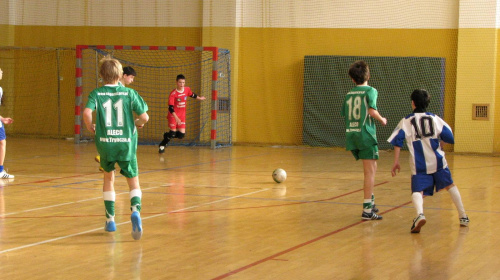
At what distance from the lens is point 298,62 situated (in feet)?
52.0

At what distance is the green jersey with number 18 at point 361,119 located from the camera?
6242 mm

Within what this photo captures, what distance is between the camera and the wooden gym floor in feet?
14.4

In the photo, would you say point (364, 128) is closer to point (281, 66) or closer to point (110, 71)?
point (110, 71)

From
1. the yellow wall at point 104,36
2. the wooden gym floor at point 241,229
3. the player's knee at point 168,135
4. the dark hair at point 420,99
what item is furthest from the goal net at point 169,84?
the dark hair at point 420,99

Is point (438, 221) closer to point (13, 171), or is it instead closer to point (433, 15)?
point (13, 171)

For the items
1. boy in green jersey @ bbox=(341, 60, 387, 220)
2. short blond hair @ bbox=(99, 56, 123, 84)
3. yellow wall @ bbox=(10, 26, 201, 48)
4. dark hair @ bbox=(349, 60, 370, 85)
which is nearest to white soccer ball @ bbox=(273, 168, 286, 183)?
boy in green jersey @ bbox=(341, 60, 387, 220)

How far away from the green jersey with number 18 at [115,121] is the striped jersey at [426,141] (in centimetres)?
235

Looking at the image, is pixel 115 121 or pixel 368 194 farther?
pixel 368 194

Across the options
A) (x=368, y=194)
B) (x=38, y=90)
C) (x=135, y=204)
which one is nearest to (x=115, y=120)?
(x=135, y=204)

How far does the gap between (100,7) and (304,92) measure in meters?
5.82

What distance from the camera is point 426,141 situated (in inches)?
227

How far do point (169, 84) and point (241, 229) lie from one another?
11211 mm

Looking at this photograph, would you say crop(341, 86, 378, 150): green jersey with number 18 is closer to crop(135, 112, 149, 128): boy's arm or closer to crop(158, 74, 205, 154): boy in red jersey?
crop(135, 112, 149, 128): boy's arm

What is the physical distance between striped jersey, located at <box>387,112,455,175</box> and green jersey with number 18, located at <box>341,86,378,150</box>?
512 millimetres
